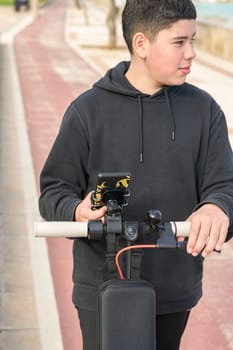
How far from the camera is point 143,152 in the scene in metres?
2.29

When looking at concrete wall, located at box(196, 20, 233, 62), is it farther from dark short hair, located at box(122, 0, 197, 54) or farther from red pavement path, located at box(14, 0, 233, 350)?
dark short hair, located at box(122, 0, 197, 54)

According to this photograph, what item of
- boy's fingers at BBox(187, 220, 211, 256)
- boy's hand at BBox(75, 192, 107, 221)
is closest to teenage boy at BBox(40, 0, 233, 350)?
boy's hand at BBox(75, 192, 107, 221)

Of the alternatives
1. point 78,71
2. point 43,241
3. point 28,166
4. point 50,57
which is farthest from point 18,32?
point 43,241

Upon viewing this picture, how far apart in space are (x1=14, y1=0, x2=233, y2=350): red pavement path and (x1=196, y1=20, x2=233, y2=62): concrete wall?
4.81m

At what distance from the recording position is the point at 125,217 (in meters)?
2.33

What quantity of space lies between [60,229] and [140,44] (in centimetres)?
71

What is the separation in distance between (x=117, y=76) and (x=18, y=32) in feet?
115

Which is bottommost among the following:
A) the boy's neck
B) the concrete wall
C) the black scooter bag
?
the concrete wall

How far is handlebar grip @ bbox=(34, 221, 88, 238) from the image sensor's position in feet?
A: 6.07

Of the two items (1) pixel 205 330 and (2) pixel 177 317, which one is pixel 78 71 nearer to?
(1) pixel 205 330

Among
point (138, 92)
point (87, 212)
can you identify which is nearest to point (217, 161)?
point (138, 92)

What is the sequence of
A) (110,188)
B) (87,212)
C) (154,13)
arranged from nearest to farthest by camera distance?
(110,188) → (87,212) → (154,13)

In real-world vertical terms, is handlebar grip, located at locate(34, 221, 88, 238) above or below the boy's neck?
A: below

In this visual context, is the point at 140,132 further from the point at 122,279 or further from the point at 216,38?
the point at 216,38
